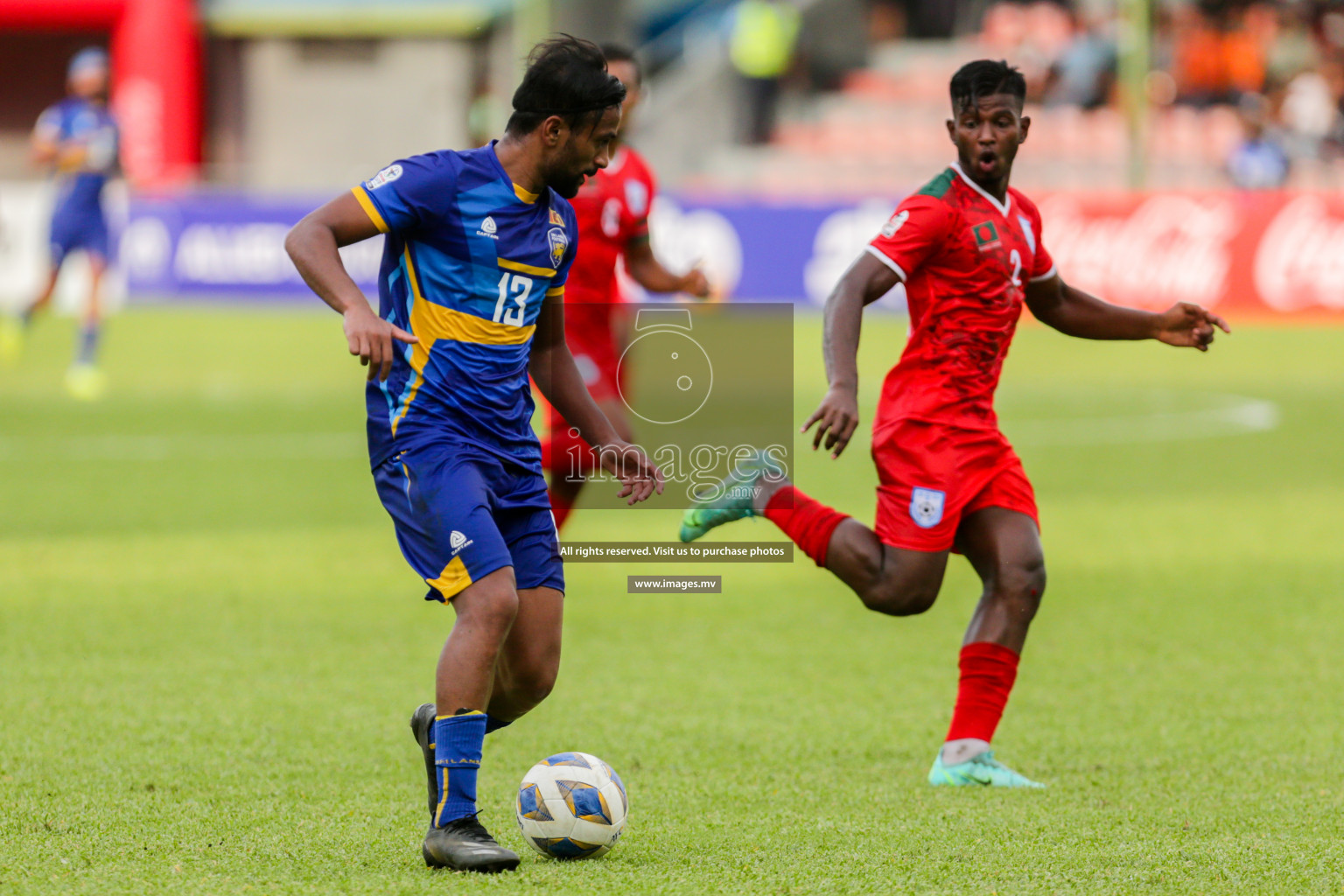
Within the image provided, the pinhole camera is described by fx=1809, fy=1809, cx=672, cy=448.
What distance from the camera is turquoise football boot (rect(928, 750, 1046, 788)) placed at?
5.27 m

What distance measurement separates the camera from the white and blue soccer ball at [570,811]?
4457 millimetres

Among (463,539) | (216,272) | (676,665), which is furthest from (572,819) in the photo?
(216,272)

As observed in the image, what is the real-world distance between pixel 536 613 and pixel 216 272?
68.6 ft

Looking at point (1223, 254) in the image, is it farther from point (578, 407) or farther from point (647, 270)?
point (578, 407)

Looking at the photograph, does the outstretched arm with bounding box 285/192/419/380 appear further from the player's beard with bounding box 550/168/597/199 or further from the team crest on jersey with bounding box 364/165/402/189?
the player's beard with bounding box 550/168/597/199

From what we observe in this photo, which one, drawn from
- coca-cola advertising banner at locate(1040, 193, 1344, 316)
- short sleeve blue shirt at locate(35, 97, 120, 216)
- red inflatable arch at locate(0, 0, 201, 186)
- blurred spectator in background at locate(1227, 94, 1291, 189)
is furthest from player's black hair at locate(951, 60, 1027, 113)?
red inflatable arch at locate(0, 0, 201, 186)

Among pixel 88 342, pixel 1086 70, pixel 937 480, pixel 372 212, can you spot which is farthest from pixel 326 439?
pixel 1086 70

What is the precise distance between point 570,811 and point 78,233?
1423 cm

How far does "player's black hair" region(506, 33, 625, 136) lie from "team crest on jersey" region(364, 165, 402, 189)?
30 cm

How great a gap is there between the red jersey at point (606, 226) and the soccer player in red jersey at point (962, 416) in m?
2.48

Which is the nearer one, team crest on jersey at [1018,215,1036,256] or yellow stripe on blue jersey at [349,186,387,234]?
yellow stripe on blue jersey at [349,186,387,234]

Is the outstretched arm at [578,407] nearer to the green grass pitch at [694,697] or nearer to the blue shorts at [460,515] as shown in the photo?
the blue shorts at [460,515]

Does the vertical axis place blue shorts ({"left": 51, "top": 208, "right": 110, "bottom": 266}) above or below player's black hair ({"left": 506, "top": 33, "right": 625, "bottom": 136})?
below

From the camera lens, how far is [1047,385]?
707 inches
